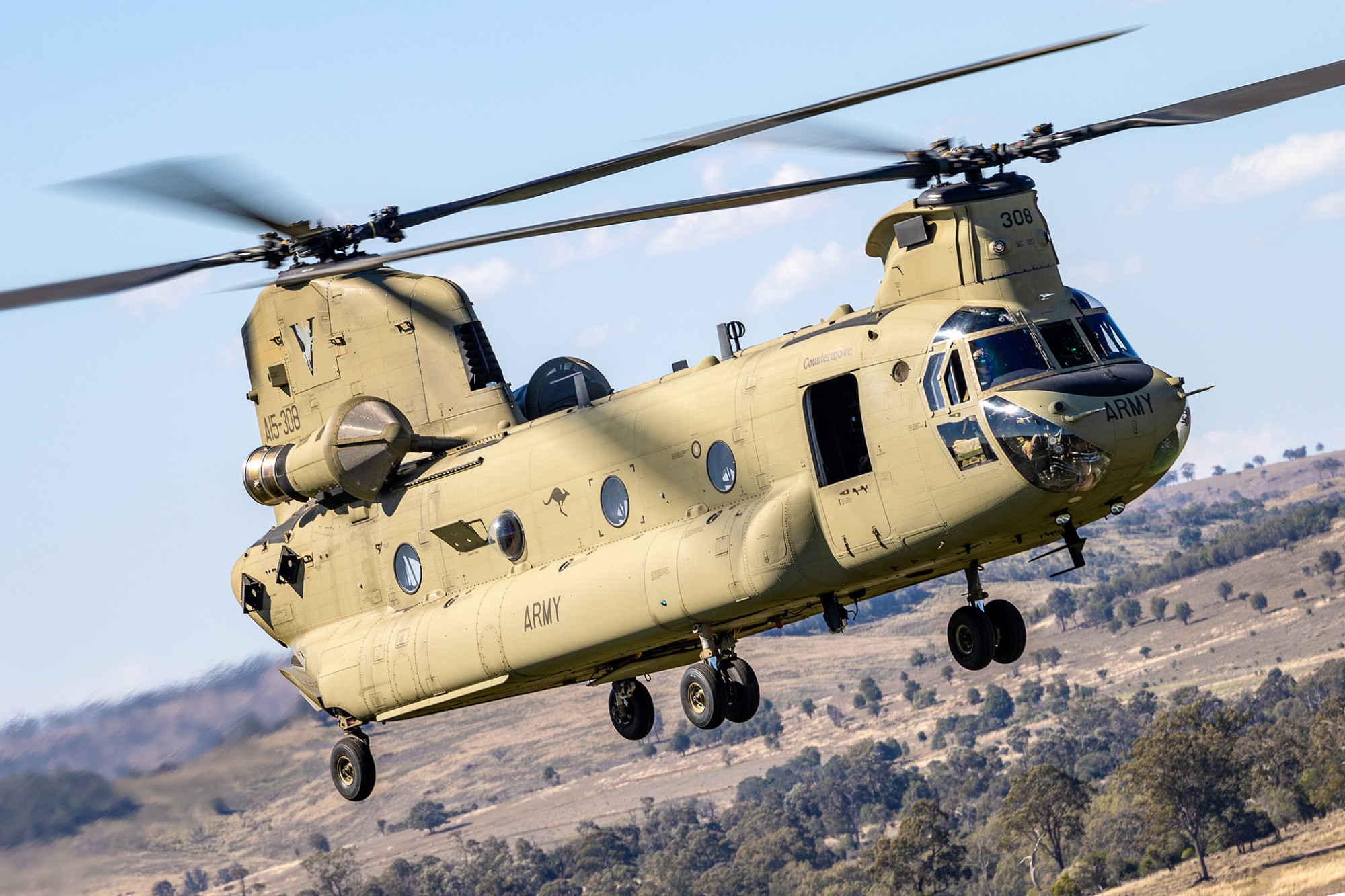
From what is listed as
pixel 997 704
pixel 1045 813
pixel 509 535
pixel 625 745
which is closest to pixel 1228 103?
pixel 509 535

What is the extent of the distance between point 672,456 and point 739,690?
2.99 m

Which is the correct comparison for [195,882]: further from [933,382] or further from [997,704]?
[933,382]

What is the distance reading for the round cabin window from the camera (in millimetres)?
23094

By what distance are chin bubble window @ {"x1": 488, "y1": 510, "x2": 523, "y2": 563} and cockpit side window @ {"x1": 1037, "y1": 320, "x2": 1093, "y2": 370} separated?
301 inches

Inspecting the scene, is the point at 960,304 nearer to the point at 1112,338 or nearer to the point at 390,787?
the point at 1112,338

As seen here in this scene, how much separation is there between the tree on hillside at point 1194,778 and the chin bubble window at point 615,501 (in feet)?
309

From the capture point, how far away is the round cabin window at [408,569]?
23.1 metres

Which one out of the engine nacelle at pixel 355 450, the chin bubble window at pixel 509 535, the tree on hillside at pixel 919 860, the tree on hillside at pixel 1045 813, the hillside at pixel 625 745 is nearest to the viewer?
the chin bubble window at pixel 509 535

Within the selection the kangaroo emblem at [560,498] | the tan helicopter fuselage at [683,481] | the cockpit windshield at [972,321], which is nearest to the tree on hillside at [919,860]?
the tan helicopter fuselage at [683,481]

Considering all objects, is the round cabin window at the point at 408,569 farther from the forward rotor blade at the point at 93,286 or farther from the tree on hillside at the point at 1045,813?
the tree on hillside at the point at 1045,813

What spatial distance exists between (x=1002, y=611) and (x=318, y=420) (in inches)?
436

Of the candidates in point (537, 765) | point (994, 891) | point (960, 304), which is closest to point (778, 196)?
point (960, 304)

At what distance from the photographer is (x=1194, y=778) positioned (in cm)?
10769

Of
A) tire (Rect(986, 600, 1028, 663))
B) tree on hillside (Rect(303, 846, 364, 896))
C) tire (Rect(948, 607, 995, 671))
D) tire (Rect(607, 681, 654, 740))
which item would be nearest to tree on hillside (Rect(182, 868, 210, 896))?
tree on hillside (Rect(303, 846, 364, 896))
